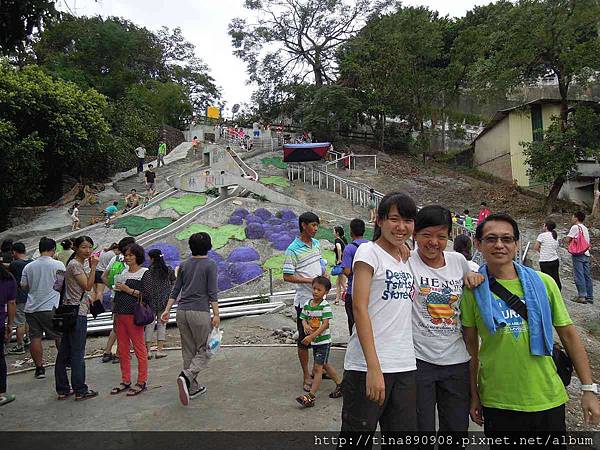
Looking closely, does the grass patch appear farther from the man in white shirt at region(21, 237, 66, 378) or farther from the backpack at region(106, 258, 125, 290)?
the man in white shirt at region(21, 237, 66, 378)

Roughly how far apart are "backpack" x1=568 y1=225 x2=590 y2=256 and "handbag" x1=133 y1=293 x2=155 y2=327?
22.9ft

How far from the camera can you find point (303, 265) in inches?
170

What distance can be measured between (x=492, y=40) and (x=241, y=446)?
17.7 metres

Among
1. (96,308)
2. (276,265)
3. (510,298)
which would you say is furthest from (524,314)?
(276,265)

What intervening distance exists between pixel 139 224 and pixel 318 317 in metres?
11.7

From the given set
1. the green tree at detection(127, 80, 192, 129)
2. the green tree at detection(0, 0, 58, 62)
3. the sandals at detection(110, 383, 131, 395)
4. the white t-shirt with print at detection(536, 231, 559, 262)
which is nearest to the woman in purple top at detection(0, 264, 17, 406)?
the sandals at detection(110, 383, 131, 395)

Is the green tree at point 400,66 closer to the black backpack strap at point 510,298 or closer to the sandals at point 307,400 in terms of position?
the sandals at point 307,400

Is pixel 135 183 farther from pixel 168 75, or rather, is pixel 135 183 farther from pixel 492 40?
pixel 168 75

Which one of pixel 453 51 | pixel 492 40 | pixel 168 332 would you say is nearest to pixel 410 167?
pixel 453 51

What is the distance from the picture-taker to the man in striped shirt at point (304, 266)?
167 inches

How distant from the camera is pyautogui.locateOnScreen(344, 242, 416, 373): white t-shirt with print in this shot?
7.64 feet

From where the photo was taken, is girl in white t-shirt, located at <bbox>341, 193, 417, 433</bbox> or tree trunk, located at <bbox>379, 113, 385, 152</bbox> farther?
tree trunk, located at <bbox>379, 113, 385, 152</bbox>

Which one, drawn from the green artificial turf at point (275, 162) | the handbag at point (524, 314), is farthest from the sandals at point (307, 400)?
the green artificial turf at point (275, 162)

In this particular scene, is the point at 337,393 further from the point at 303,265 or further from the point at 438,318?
the point at 438,318
